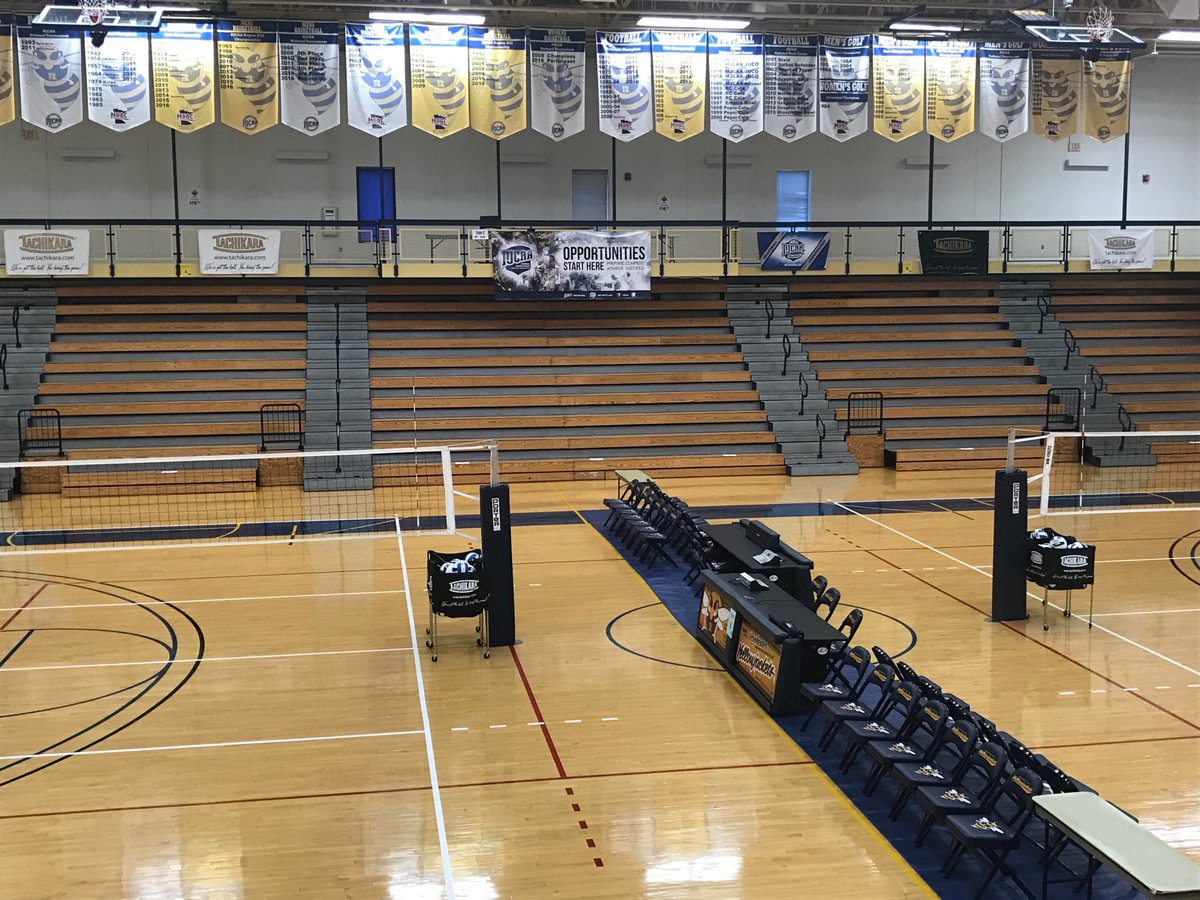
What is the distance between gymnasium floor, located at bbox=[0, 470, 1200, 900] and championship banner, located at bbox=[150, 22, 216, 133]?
12068mm

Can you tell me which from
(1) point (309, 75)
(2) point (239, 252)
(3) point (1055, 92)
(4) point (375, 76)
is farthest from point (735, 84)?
(2) point (239, 252)

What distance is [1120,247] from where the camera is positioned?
29609 mm

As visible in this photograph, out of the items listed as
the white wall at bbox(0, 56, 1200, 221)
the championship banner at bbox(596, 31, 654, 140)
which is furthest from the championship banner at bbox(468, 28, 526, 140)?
the white wall at bbox(0, 56, 1200, 221)

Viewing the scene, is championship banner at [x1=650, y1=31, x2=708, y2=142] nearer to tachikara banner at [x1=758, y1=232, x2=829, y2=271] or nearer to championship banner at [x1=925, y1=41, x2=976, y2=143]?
tachikara banner at [x1=758, y1=232, x2=829, y2=271]

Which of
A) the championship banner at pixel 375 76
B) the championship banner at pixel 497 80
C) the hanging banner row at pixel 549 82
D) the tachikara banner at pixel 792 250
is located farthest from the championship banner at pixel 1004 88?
the championship banner at pixel 375 76

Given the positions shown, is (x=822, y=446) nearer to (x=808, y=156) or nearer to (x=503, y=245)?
(x=503, y=245)

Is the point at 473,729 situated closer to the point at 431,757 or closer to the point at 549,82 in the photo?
the point at 431,757

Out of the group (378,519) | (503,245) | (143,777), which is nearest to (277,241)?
(503,245)

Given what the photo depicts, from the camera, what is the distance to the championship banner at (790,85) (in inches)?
1037

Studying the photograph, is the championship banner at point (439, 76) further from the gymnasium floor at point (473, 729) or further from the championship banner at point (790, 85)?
the gymnasium floor at point (473, 729)

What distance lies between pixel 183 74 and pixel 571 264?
933 cm

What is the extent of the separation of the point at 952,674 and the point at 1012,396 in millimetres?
17343

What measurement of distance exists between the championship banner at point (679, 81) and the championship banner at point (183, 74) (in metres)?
9.77

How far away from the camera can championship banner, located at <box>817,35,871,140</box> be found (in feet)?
86.7
